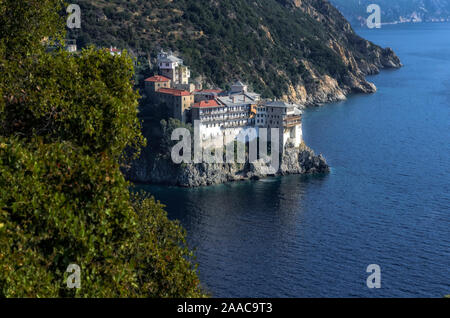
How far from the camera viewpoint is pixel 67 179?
411 inches

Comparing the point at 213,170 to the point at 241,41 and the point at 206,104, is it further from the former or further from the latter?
the point at 241,41

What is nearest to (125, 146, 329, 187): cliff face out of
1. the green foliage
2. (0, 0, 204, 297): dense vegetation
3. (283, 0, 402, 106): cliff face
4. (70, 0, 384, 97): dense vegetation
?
(70, 0, 384, 97): dense vegetation

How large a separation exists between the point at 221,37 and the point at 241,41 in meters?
4.29

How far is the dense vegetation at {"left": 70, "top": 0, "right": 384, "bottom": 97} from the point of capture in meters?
89.2

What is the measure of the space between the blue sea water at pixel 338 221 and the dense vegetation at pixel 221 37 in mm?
18869

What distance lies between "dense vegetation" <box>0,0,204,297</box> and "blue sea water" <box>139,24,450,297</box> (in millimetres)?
25435

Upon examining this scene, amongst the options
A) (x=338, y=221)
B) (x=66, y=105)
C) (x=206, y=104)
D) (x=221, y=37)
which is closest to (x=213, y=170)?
(x=206, y=104)

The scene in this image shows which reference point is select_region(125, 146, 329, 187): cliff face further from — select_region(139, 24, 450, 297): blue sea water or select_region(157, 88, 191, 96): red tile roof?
select_region(157, 88, 191, 96): red tile roof

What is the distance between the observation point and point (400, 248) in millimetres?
43781

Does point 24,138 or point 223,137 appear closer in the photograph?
point 24,138

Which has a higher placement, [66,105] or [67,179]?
[66,105]

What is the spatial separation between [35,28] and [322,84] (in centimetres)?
10325

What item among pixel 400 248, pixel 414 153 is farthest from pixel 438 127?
pixel 400 248
